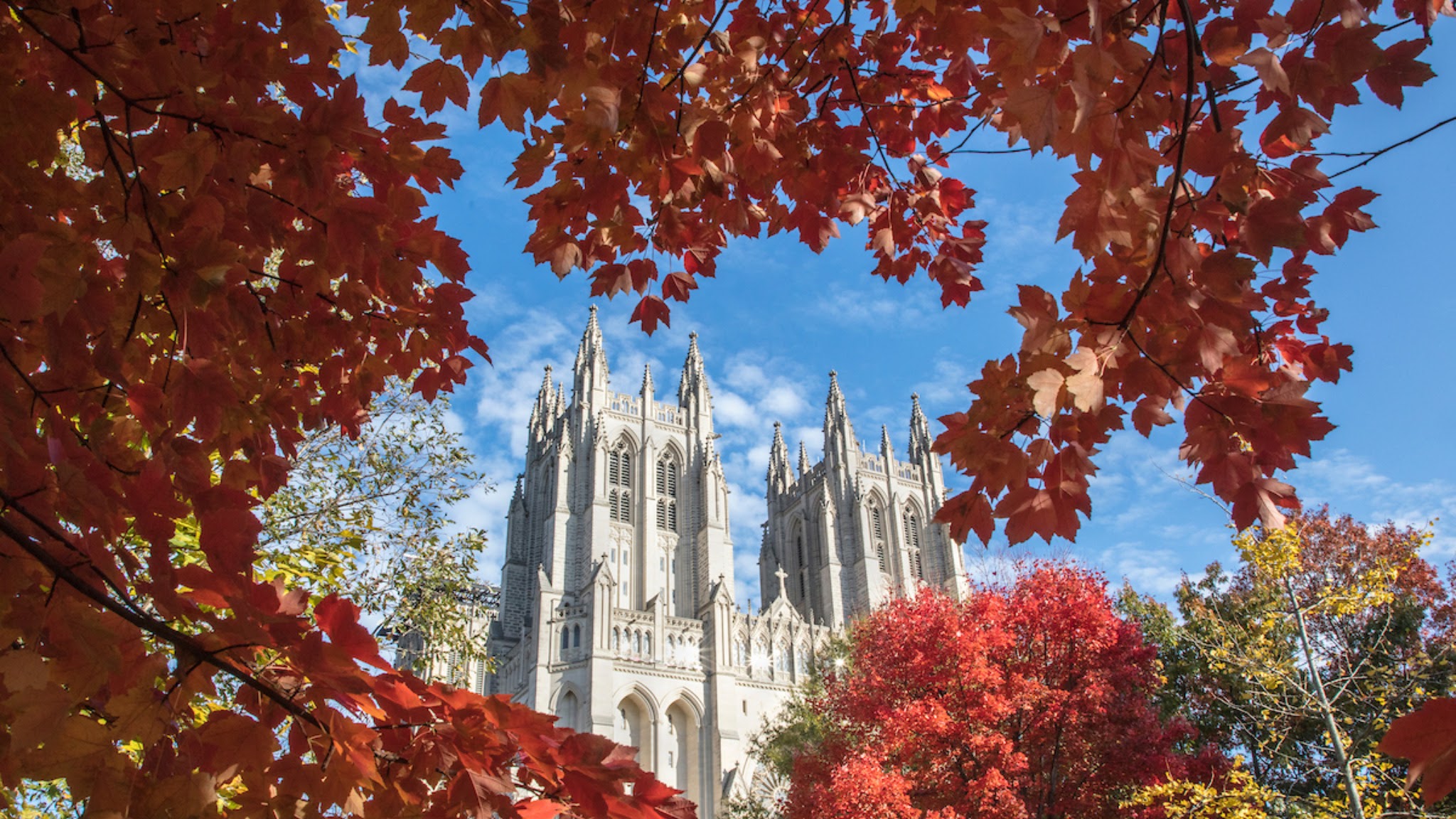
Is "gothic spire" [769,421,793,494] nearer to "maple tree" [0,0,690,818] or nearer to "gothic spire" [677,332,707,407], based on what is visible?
"gothic spire" [677,332,707,407]

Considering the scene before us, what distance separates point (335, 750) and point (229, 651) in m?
0.30

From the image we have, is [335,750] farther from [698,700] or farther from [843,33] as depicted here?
[698,700]

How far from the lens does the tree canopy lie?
1739 mm

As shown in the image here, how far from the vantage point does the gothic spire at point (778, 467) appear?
186 feet

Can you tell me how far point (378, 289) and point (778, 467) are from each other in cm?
5481

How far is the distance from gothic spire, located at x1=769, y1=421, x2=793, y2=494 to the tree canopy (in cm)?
5347

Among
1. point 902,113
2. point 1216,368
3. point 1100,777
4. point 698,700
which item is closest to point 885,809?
point 1100,777

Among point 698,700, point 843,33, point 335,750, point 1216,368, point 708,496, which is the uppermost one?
point 708,496

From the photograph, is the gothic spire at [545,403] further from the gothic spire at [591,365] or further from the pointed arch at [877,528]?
the pointed arch at [877,528]

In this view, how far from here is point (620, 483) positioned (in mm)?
46031

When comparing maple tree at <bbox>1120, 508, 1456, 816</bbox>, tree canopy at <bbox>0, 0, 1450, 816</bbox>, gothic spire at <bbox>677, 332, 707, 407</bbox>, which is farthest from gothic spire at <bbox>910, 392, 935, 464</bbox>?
tree canopy at <bbox>0, 0, 1450, 816</bbox>

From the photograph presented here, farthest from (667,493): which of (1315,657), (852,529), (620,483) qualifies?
(1315,657)

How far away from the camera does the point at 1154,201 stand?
7.00 ft

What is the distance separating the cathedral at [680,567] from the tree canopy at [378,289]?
31.6 metres
